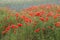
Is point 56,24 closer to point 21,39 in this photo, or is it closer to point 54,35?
point 54,35

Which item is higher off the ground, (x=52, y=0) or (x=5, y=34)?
(x=5, y=34)

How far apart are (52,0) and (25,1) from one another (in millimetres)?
1264

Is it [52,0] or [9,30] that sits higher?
[9,30]

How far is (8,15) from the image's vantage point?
24.6 ft

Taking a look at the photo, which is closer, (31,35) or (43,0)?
(31,35)

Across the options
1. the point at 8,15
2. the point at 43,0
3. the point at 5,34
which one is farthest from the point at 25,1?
the point at 5,34

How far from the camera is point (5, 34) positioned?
21.6 ft

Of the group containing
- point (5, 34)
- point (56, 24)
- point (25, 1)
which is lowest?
point (25, 1)

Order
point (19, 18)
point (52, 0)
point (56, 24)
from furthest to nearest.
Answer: point (52, 0) < point (19, 18) < point (56, 24)

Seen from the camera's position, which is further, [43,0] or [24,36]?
[43,0]

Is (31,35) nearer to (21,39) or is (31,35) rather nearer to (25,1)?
(21,39)

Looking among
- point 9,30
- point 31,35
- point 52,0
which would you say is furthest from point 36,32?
point 52,0

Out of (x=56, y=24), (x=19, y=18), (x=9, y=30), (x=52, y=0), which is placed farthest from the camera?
(x=52, y=0)

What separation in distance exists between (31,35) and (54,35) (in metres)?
0.51
